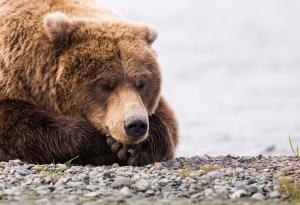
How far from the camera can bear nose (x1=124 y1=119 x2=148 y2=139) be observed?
659 centimetres

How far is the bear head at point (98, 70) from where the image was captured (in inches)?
278

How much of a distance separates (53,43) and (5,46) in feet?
1.55

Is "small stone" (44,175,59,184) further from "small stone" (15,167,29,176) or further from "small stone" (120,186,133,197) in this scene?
"small stone" (120,186,133,197)

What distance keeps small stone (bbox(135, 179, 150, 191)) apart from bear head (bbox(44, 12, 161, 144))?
4.04 feet

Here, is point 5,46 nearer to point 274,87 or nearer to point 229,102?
point 229,102

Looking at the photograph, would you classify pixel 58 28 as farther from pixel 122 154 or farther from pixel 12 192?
pixel 12 192

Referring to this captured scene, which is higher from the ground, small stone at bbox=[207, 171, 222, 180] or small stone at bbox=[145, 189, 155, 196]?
small stone at bbox=[207, 171, 222, 180]

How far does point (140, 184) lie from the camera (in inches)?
220

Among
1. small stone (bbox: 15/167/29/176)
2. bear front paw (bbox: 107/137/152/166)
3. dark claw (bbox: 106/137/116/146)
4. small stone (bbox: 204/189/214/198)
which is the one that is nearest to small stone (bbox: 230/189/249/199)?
small stone (bbox: 204/189/214/198)

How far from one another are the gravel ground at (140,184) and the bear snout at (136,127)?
0.88 ft

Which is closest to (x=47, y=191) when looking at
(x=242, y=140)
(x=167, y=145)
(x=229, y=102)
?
(x=167, y=145)

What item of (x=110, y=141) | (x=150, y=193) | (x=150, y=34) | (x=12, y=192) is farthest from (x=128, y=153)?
(x=12, y=192)

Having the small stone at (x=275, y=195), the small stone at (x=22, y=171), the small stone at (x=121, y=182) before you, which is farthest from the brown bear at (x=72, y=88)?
the small stone at (x=275, y=195)

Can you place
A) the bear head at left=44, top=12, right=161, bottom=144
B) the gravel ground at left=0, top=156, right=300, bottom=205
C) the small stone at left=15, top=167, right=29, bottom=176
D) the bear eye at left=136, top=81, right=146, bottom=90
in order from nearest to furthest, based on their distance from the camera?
the gravel ground at left=0, top=156, right=300, bottom=205, the small stone at left=15, top=167, right=29, bottom=176, the bear head at left=44, top=12, right=161, bottom=144, the bear eye at left=136, top=81, right=146, bottom=90
